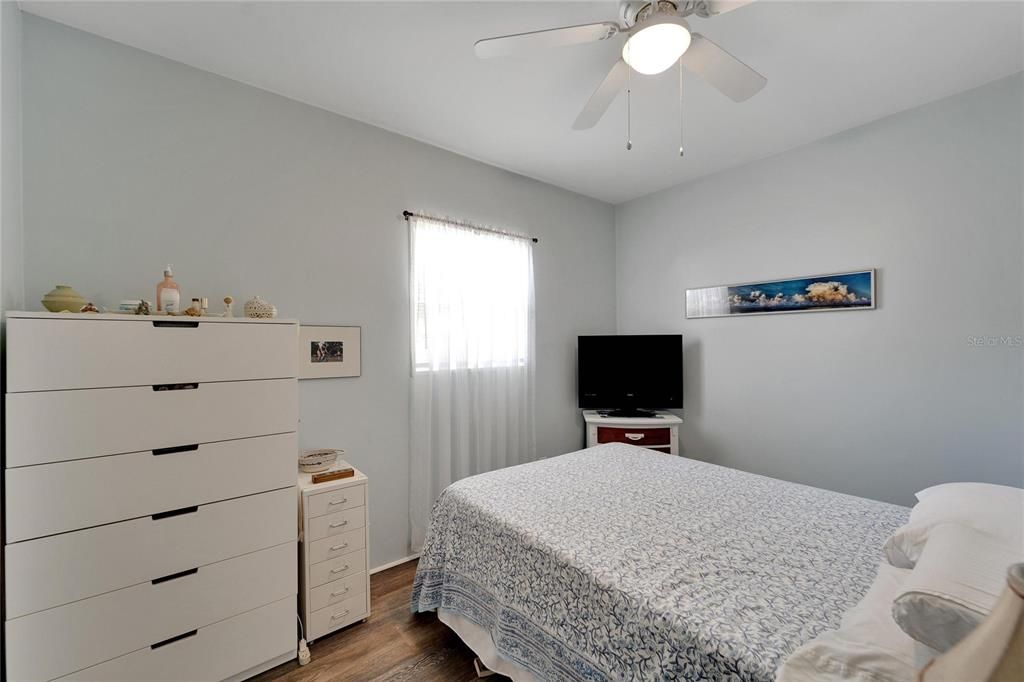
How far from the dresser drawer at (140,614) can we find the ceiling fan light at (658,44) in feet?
8.12

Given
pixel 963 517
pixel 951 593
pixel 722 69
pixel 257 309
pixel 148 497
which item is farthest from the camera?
pixel 257 309

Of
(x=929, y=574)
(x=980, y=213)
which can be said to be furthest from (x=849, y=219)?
(x=929, y=574)

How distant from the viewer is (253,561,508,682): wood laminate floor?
167cm

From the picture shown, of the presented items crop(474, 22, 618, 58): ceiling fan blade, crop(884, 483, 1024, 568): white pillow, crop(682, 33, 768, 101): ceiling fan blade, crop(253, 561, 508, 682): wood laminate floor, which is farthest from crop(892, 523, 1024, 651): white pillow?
crop(474, 22, 618, 58): ceiling fan blade

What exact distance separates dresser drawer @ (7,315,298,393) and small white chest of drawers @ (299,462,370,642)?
0.63 metres

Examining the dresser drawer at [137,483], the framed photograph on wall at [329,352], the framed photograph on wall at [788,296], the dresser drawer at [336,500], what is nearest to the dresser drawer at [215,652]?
the dresser drawer at [336,500]

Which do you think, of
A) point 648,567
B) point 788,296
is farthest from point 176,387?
point 788,296

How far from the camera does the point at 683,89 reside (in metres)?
2.18

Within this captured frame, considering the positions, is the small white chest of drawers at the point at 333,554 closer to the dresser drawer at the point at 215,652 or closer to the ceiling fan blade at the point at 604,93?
the dresser drawer at the point at 215,652

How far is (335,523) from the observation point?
1.94 metres

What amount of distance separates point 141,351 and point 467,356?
1.80 meters

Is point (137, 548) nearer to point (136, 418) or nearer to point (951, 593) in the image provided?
point (136, 418)

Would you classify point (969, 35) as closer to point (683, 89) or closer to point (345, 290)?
point (683, 89)

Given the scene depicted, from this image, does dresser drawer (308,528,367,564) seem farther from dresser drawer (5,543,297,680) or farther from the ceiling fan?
the ceiling fan
